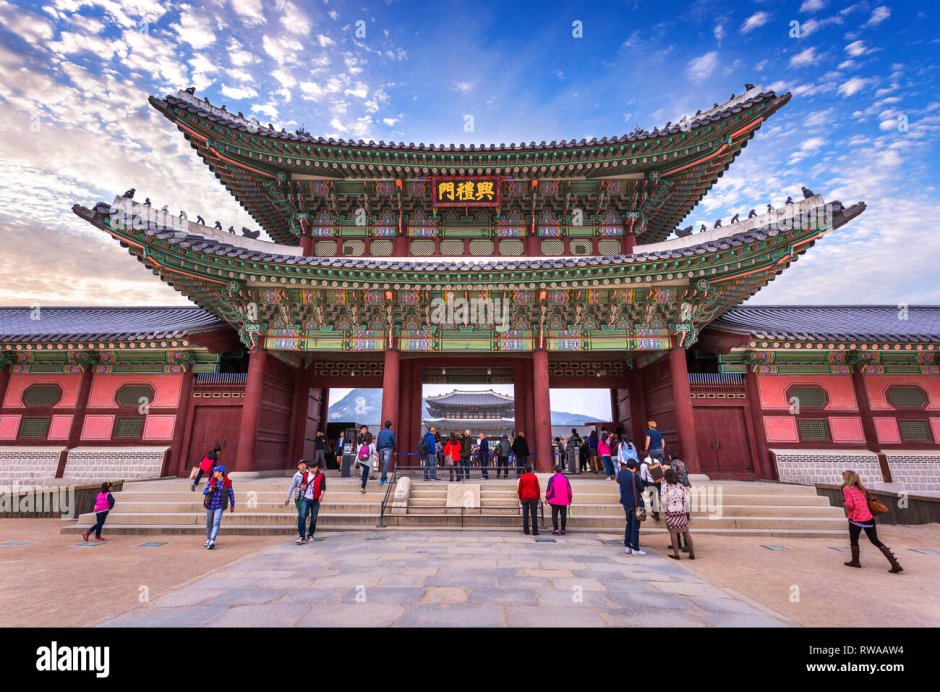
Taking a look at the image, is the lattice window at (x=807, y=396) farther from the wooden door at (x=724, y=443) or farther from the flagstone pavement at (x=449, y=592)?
the flagstone pavement at (x=449, y=592)

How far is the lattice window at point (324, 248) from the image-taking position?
15141 millimetres

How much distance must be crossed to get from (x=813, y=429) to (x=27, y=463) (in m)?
25.9

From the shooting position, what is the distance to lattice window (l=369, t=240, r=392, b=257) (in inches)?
595

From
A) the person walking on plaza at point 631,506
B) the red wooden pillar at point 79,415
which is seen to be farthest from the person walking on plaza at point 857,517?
the red wooden pillar at point 79,415

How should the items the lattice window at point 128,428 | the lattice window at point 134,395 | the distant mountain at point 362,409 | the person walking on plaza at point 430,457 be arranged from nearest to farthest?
the person walking on plaza at point 430,457 < the lattice window at point 128,428 < the lattice window at point 134,395 < the distant mountain at point 362,409


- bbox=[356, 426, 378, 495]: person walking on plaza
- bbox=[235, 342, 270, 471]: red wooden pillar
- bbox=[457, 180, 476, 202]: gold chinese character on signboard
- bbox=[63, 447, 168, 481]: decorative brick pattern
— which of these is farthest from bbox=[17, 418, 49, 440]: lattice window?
bbox=[457, 180, 476, 202]: gold chinese character on signboard

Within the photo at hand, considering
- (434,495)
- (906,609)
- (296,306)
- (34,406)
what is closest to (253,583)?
(434,495)

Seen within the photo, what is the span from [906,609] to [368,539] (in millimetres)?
8072

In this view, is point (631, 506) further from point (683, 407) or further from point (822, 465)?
point (822, 465)

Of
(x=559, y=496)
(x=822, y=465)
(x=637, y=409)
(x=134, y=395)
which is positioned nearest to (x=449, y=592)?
(x=559, y=496)

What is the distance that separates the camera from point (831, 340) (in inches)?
506

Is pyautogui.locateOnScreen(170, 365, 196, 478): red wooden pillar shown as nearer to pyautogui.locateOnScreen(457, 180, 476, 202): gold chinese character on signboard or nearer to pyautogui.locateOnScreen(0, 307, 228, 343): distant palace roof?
pyautogui.locateOnScreen(0, 307, 228, 343): distant palace roof

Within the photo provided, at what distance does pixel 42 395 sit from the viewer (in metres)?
14.5

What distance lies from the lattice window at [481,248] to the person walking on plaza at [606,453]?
8.00m
